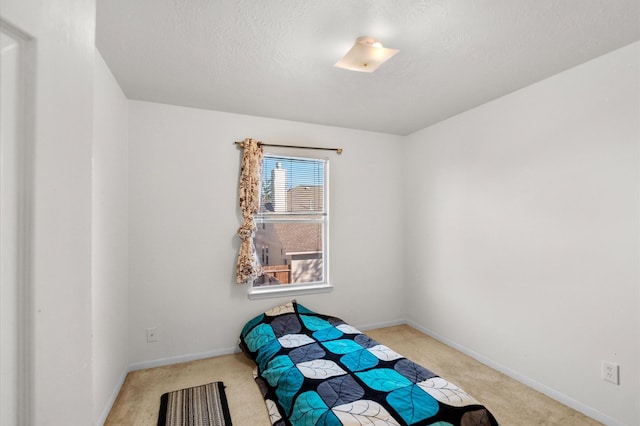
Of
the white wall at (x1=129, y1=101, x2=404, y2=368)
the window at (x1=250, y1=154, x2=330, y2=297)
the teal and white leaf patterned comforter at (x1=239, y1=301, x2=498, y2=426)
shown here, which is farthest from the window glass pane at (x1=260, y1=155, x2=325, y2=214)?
Result: the teal and white leaf patterned comforter at (x1=239, y1=301, x2=498, y2=426)

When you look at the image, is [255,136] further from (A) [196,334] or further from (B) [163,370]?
(B) [163,370]

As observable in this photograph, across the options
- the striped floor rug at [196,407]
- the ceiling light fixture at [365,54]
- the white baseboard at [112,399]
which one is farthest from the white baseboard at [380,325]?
the ceiling light fixture at [365,54]

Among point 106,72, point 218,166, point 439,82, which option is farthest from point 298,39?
point 218,166

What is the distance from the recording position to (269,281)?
354cm

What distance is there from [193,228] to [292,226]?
105 cm

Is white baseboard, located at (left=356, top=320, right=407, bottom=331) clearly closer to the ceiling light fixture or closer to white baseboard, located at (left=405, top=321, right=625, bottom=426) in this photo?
white baseboard, located at (left=405, top=321, right=625, bottom=426)

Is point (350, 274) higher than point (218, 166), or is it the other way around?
point (218, 166)

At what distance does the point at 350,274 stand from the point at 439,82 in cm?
226

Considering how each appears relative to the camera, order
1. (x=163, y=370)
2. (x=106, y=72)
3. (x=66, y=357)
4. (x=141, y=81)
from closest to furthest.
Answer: (x=66, y=357)
(x=106, y=72)
(x=141, y=81)
(x=163, y=370)

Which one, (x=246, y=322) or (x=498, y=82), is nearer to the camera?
(x=498, y=82)

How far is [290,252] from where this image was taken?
3654 mm

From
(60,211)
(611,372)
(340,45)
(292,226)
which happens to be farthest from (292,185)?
(60,211)

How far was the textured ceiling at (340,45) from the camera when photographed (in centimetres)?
170

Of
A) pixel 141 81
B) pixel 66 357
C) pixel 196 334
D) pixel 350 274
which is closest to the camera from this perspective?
pixel 66 357
